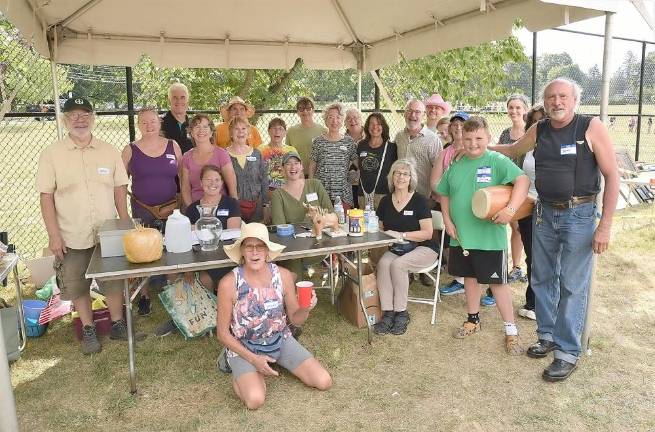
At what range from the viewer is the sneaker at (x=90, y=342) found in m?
3.57

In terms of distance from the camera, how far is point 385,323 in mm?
3916

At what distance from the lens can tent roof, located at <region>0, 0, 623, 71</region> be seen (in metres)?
4.26

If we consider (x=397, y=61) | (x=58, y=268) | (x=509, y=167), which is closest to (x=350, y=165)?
(x=397, y=61)

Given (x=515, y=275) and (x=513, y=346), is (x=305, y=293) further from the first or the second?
(x=515, y=275)

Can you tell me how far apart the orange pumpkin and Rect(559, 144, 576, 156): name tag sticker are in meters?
2.44

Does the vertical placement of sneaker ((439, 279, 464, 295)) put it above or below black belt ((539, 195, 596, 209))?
below

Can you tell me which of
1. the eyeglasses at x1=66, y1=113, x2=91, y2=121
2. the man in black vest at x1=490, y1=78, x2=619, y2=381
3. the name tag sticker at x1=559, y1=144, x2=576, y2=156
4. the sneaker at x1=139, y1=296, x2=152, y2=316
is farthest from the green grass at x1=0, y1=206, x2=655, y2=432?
the eyeglasses at x1=66, y1=113, x2=91, y2=121

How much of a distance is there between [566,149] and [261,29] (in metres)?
3.79

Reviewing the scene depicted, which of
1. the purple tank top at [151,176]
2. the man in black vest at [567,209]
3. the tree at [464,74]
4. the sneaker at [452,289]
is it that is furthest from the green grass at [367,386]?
the tree at [464,74]

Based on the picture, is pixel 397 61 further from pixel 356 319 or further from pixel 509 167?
pixel 356 319

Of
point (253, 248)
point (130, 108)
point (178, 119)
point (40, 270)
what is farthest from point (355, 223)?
point (130, 108)

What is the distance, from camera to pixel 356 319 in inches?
157

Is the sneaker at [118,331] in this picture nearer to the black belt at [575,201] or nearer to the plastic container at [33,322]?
the plastic container at [33,322]

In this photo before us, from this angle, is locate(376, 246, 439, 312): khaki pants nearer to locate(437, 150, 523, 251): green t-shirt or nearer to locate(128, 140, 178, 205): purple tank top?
locate(437, 150, 523, 251): green t-shirt
